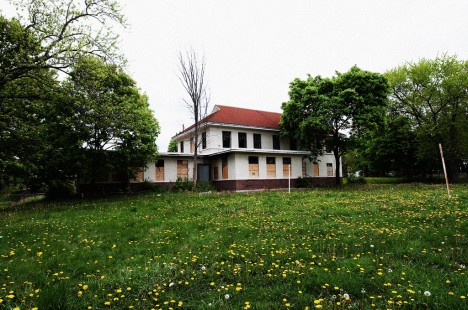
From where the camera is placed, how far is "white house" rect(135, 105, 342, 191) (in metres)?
27.6

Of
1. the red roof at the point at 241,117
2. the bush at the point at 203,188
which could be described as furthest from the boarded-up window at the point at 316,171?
the bush at the point at 203,188

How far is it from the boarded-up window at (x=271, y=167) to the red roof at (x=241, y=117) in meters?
5.13

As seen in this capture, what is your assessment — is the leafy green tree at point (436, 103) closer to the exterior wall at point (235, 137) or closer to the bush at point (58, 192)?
the exterior wall at point (235, 137)

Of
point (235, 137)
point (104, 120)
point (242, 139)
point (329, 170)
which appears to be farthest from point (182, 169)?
point (329, 170)

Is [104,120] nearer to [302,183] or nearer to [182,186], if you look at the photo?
[182,186]

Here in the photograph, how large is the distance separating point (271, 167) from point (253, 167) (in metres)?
2.46

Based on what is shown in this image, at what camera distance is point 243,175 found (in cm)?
2717

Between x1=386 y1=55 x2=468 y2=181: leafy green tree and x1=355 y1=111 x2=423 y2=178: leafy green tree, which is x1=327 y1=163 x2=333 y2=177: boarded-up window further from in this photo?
x1=386 y1=55 x2=468 y2=181: leafy green tree

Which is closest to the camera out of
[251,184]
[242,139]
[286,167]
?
[251,184]

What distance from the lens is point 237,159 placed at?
88.5 ft

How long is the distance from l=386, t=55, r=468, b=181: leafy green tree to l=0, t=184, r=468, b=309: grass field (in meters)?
28.5

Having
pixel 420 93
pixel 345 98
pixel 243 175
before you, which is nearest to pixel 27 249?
pixel 243 175

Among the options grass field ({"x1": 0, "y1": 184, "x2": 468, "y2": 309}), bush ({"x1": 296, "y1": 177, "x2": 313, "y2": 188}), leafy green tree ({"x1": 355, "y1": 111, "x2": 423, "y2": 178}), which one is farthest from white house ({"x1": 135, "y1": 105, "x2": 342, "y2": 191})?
grass field ({"x1": 0, "y1": 184, "x2": 468, "y2": 309})

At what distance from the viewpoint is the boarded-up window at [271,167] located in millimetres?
29172
